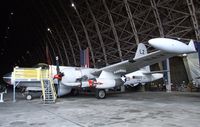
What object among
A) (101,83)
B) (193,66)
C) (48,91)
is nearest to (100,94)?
(101,83)

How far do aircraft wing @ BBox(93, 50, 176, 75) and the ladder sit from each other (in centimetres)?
384

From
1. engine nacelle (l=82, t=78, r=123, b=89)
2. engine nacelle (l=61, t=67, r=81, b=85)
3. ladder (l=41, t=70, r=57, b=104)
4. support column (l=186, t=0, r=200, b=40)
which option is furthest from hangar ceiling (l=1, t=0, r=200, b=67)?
ladder (l=41, t=70, r=57, b=104)

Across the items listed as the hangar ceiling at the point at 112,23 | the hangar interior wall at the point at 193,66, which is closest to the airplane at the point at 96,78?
the hangar ceiling at the point at 112,23

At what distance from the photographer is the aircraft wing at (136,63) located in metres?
14.0

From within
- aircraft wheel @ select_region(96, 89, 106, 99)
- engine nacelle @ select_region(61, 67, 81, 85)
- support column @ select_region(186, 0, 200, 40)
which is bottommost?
aircraft wheel @ select_region(96, 89, 106, 99)

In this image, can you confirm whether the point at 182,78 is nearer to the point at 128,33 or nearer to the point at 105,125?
the point at 128,33

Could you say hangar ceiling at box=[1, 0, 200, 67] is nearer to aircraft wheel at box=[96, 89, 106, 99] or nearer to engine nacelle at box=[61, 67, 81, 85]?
aircraft wheel at box=[96, 89, 106, 99]

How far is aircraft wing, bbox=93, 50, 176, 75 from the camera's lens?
14.0 m

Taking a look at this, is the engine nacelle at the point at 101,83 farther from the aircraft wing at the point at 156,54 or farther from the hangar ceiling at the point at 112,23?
the hangar ceiling at the point at 112,23

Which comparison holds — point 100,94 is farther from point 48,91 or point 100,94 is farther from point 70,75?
point 48,91

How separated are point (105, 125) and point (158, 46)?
541 centimetres

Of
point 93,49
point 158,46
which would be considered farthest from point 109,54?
point 158,46

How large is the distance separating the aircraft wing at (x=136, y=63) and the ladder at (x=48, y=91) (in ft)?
12.6

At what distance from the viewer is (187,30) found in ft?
68.0
